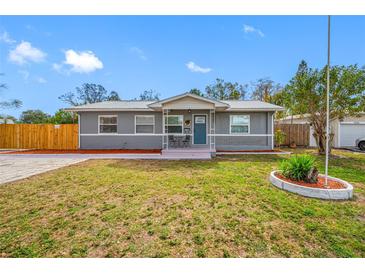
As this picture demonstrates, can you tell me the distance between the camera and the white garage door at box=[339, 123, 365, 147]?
1463 centimetres

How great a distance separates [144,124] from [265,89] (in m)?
21.7

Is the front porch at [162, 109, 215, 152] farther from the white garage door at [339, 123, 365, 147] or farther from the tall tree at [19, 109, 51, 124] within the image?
the tall tree at [19, 109, 51, 124]

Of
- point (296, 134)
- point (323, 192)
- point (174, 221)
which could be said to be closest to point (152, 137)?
point (174, 221)

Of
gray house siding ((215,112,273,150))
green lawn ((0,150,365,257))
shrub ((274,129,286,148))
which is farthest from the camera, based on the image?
shrub ((274,129,286,148))

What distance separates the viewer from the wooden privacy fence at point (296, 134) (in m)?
14.9

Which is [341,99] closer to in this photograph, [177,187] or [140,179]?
[177,187]

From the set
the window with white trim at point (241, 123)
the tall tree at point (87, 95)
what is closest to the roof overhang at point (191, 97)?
the window with white trim at point (241, 123)

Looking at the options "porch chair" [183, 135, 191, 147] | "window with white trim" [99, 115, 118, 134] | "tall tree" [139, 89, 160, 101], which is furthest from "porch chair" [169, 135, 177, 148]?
"tall tree" [139, 89, 160, 101]

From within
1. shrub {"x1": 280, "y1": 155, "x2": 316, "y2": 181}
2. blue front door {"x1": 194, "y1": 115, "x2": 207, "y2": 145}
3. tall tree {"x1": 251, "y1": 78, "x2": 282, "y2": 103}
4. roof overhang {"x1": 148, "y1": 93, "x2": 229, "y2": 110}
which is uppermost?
tall tree {"x1": 251, "y1": 78, "x2": 282, "y2": 103}

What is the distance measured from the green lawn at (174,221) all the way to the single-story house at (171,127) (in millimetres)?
7311

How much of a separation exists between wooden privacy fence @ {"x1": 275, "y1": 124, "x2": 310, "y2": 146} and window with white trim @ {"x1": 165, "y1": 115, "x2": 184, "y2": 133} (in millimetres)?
8793

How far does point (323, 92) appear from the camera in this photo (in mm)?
9766

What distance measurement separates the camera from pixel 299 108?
35.4 feet
